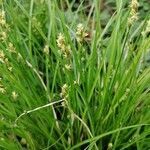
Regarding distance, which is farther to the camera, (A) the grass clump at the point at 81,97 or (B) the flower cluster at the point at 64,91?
(A) the grass clump at the point at 81,97

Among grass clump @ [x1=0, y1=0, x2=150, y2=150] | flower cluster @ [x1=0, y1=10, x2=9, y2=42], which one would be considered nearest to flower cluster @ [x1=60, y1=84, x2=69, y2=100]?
grass clump @ [x1=0, y1=0, x2=150, y2=150]

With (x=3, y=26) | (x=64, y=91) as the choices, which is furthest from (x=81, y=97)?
(x=3, y=26)

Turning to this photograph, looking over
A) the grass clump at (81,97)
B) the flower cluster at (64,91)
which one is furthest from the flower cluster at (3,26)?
the flower cluster at (64,91)

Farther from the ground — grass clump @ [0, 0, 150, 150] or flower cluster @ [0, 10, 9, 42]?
flower cluster @ [0, 10, 9, 42]

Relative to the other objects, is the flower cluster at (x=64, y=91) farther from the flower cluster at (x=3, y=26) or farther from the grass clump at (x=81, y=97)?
the flower cluster at (x=3, y=26)

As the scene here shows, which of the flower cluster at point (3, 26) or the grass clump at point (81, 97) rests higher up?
the flower cluster at point (3, 26)

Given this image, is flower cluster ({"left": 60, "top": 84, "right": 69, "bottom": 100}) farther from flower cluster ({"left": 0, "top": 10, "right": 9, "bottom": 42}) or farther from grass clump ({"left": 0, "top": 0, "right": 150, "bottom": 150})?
flower cluster ({"left": 0, "top": 10, "right": 9, "bottom": 42})

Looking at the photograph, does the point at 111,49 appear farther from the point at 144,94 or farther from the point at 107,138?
the point at 107,138

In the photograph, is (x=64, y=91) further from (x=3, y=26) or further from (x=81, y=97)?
(x=3, y=26)

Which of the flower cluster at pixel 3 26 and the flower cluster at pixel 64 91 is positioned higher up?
the flower cluster at pixel 3 26

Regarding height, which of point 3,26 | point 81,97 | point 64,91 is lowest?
point 81,97

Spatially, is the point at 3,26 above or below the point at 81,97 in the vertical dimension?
above

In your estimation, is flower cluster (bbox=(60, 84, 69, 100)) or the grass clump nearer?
flower cluster (bbox=(60, 84, 69, 100))
